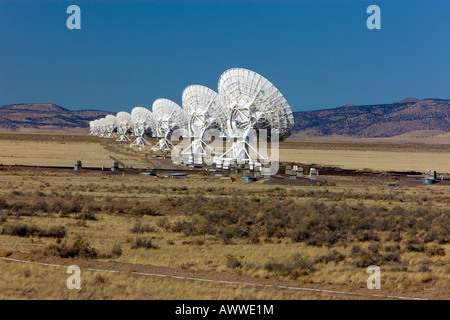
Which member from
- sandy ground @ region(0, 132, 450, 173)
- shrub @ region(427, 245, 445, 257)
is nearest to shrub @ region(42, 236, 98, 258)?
shrub @ region(427, 245, 445, 257)

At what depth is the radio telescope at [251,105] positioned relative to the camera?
52250 millimetres

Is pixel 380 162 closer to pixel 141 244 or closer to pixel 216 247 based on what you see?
pixel 216 247

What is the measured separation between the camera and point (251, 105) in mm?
54094

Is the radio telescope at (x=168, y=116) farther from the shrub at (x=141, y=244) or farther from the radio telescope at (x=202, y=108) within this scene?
the shrub at (x=141, y=244)

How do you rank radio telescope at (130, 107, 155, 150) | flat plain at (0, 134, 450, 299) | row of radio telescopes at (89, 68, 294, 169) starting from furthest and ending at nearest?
radio telescope at (130, 107, 155, 150), row of radio telescopes at (89, 68, 294, 169), flat plain at (0, 134, 450, 299)

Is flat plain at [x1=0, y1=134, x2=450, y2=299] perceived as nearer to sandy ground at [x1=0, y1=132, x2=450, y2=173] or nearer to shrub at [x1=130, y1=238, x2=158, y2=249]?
shrub at [x1=130, y1=238, x2=158, y2=249]

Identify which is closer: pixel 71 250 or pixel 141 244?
pixel 71 250

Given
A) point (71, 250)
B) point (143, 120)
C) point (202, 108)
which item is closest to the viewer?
point (71, 250)

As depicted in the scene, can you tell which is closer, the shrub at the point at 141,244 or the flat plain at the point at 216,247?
the flat plain at the point at 216,247

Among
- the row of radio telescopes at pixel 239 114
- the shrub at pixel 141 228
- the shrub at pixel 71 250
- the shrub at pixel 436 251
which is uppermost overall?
the row of radio telescopes at pixel 239 114

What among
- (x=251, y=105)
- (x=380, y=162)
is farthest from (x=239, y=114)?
(x=380, y=162)

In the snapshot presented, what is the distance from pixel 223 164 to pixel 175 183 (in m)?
18.6

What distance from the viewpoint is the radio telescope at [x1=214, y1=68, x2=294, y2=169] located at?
5225 centimetres

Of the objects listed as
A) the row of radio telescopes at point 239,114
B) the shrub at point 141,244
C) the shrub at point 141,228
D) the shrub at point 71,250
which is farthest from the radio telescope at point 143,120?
the shrub at point 71,250
